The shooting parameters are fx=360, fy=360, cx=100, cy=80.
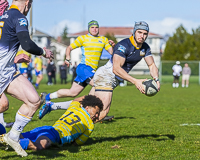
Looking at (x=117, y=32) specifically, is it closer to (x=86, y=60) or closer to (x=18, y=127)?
(x=86, y=60)

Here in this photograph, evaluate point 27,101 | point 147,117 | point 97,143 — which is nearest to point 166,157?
point 97,143

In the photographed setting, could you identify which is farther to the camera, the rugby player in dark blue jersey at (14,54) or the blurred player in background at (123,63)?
the blurred player in background at (123,63)

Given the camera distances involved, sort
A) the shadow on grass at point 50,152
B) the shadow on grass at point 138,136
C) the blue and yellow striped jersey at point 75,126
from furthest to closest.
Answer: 1. the shadow on grass at point 138,136
2. the blue and yellow striped jersey at point 75,126
3. the shadow on grass at point 50,152

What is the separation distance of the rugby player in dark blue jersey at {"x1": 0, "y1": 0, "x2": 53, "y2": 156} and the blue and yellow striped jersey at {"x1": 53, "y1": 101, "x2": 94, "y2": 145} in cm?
94

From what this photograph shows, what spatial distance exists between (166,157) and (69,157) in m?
1.38

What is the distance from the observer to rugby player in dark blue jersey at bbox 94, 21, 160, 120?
627 centimetres

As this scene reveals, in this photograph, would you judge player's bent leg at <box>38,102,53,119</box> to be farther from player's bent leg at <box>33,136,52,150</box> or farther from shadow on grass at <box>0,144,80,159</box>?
player's bent leg at <box>33,136,52,150</box>

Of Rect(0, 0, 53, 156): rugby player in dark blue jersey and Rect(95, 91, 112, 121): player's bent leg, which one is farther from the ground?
Rect(0, 0, 53, 156): rugby player in dark blue jersey

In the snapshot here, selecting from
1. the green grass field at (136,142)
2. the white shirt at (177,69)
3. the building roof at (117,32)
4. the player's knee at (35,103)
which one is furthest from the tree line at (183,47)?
the player's knee at (35,103)

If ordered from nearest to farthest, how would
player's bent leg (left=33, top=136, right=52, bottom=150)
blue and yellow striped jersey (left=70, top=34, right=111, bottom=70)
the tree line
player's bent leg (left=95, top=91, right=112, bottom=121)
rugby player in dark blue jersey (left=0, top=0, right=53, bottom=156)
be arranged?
rugby player in dark blue jersey (left=0, top=0, right=53, bottom=156)
player's bent leg (left=33, top=136, right=52, bottom=150)
player's bent leg (left=95, top=91, right=112, bottom=121)
blue and yellow striped jersey (left=70, top=34, right=111, bottom=70)
the tree line

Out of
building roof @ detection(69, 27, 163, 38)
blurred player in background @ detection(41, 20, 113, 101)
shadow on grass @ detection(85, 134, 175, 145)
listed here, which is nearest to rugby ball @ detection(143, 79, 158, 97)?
shadow on grass @ detection(85, 134, 175, 145)

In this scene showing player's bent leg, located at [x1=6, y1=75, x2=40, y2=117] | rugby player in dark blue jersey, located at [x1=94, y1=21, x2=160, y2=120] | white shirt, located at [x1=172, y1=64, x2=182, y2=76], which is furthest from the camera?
white shirt, located at [x1=172, y1=64, x2=182, y2=76]

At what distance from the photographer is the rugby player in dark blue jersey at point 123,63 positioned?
6.27 m

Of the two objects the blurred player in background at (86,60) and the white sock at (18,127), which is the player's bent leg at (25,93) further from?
the blurred player in background at (86,60)
